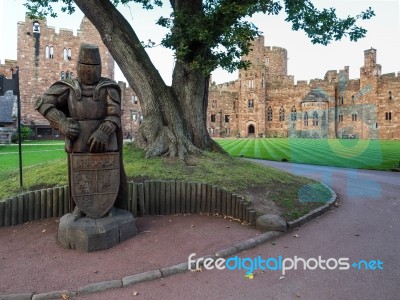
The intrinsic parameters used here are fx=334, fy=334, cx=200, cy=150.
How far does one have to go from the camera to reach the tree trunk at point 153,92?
10297mm

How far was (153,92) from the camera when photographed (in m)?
10.8

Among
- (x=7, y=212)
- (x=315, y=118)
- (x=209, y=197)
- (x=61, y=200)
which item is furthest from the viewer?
(x=315, y=118)

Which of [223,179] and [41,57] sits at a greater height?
[41,57]

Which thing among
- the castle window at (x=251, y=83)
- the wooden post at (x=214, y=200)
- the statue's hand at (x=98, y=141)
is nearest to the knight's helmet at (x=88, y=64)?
the statue's hand at (x=98, y=141)

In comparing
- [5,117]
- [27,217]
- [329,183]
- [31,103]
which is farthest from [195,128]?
[31,103]

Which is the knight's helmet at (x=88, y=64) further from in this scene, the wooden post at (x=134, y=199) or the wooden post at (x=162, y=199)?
the wooden post at (x=162, y=199)

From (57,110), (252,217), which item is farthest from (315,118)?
(57,110)

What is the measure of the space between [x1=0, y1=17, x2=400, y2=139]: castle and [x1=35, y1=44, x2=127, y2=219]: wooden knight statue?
4154 cm

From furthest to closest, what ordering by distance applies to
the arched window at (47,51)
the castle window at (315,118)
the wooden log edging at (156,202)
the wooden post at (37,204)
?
1. the castle window at (315,118)
2. the arched window at (47,51)
3. the wooden post at (37,204)
4. the wooden log edging at (156,202)

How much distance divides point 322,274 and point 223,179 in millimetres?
4318

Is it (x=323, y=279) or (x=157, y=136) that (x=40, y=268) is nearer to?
(x=323, y=279)

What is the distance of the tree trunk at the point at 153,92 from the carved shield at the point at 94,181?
4.20 m

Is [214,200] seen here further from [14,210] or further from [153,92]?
[153,92]

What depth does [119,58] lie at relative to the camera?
10570 mm
